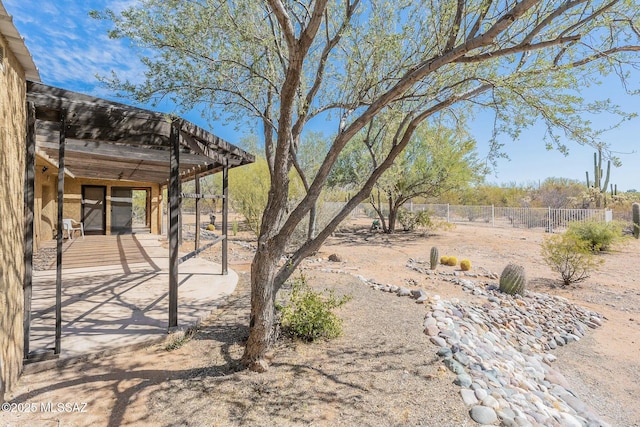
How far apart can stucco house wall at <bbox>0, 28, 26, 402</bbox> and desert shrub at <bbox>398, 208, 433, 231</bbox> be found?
1693 centimetres

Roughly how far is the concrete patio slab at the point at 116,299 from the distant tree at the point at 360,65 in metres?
1.59

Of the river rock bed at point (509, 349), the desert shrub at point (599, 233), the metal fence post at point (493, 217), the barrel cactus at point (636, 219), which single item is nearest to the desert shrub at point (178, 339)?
the river rock bed at point (509, 349)

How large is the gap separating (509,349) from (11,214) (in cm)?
575

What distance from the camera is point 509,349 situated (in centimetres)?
432

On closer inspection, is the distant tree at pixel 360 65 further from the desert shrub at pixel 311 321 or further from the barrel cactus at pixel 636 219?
the barrel cactus at pixel 636 219

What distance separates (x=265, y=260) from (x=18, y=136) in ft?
7.53

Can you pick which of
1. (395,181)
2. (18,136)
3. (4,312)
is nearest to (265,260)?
(4,312)

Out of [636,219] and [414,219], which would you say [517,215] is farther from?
[414,219]

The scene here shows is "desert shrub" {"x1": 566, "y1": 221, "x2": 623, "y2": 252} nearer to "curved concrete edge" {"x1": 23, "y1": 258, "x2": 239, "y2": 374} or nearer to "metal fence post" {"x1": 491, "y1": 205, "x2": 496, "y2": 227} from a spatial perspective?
"metal fence post" {"x1": 491, "y1": 205, "x2": 496, "y2": 227}

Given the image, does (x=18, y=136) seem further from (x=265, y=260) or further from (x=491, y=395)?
(x=491, y=395)

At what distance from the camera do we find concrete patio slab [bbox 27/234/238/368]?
334 centimetres

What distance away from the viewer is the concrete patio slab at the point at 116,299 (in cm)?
334

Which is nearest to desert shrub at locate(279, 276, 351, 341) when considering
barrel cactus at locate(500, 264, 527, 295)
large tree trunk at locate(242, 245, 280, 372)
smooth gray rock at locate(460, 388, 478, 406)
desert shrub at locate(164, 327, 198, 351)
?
large tree trunk at locate(242, 245, 280, 372)

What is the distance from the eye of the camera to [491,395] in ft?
8.81
